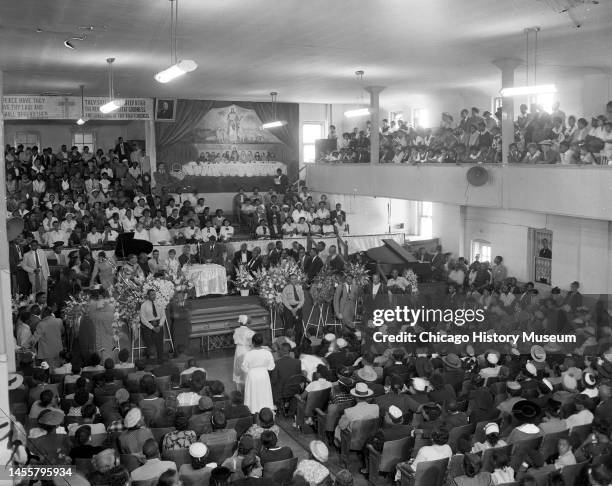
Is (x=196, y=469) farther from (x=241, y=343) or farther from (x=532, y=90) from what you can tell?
(x=532, y=90)

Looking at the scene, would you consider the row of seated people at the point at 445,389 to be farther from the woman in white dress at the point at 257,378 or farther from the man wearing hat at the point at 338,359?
the woman in white dress at the point at 257,378

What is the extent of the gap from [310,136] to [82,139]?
9817 mm

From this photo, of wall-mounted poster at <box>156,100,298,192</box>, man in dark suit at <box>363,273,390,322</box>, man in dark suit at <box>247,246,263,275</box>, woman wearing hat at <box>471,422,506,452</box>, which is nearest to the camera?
woman wearing hat at <box>471,422,506,452</box>

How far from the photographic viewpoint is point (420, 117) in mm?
28328

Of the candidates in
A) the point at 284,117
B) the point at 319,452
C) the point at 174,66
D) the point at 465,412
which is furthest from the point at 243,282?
the point at 284,117

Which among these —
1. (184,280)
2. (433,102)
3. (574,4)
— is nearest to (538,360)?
(574,4)

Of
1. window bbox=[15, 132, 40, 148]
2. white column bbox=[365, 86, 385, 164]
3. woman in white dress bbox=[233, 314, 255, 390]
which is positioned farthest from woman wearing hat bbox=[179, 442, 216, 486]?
window bbox=[15, 132, 40, 148]

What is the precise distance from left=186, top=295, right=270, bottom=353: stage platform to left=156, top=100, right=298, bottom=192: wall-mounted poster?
11.9 meters

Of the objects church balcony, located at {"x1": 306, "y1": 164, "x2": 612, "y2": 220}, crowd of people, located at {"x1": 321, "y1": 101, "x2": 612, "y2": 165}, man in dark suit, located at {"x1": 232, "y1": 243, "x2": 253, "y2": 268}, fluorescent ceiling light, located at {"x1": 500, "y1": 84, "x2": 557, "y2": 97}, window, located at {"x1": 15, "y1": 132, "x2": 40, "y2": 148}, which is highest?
window, located at {"x1": 15, "y1": 132, "x2": 40, "y2": 148}

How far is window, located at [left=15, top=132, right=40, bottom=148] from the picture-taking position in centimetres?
3017

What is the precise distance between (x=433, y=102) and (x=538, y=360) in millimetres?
16315

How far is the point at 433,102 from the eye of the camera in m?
26.9

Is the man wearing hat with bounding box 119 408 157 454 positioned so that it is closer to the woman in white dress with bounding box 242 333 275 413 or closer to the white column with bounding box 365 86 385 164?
the woman in white dress with bounding box 242 333 275 413

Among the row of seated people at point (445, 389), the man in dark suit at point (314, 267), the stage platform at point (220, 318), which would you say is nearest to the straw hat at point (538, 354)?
the row of seated people at point (445, 389)
